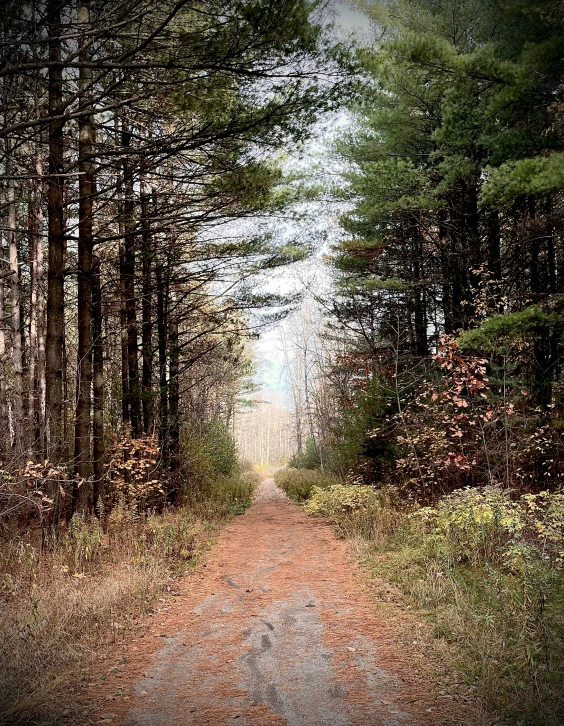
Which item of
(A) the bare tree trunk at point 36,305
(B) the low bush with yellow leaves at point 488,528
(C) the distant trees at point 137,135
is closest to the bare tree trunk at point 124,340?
(C) the distant trees at point 137,135

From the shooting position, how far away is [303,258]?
12250 millimetres

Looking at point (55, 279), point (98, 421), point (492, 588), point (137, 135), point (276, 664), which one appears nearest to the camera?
point (276, 664)

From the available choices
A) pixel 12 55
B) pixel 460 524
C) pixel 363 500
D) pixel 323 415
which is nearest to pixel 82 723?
pixel 460 524

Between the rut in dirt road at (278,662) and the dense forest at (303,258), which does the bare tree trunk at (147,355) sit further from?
the rut in dirt road at (278,662)

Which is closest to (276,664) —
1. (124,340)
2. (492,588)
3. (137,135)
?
(492,588)

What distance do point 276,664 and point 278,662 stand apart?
43 millimetres

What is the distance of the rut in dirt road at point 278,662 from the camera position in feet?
11.5

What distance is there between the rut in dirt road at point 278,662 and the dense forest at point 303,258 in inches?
22.7

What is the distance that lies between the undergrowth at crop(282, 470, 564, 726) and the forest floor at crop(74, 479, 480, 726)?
273 millimetres

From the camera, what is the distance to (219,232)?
11.8 metres

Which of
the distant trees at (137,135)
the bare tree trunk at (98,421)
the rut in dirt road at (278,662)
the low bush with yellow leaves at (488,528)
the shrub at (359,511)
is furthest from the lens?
the bare tree trunk at (98,421)

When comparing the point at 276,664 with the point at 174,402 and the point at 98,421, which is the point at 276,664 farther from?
the point at 174,402

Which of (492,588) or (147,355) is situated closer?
(492,588)

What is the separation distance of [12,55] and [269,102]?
3009 millimetres
